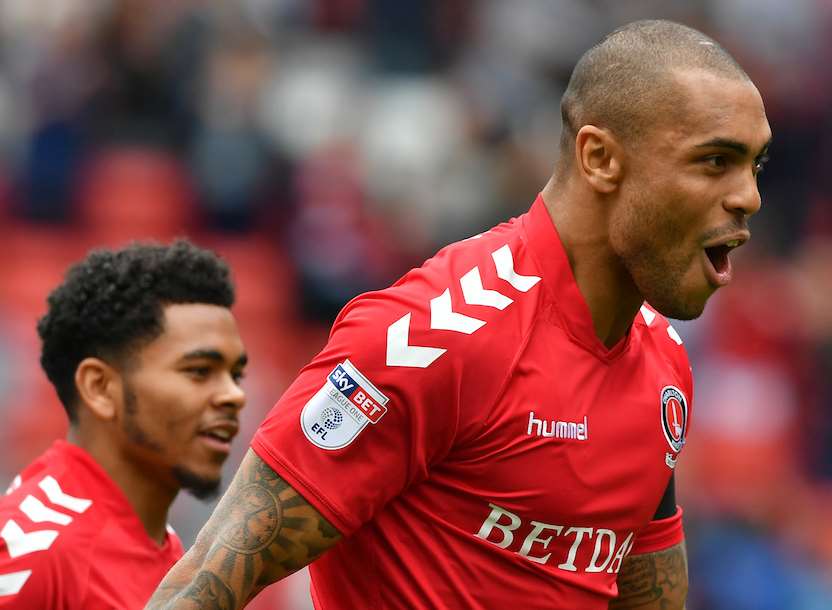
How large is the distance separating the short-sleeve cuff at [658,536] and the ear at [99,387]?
1.70 metres

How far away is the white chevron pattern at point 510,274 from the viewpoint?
344 cm

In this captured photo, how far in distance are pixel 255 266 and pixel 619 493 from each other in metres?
7.04

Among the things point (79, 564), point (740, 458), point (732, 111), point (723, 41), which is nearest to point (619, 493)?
point (732, 111)

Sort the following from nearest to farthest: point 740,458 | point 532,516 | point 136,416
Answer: point 532,516 < point 136,416 < point 740,458

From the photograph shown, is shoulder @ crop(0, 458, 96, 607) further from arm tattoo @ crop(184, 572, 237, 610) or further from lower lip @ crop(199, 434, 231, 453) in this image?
arm tattoo @ crop(184, 572, 237, 610)

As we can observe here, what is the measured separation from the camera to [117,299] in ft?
15.6

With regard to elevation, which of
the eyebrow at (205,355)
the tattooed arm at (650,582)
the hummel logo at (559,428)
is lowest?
the tattooed arm at (650,582)

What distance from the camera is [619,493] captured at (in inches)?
138

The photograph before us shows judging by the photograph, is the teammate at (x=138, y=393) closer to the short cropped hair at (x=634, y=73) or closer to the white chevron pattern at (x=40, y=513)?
the white chevron pattern at (x=40, y=513)

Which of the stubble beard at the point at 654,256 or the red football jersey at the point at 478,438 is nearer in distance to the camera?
the red football jersey at the point at 478,438

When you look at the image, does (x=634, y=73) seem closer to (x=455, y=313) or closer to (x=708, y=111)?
(x=708, y=111)

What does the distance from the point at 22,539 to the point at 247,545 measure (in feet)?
3.79

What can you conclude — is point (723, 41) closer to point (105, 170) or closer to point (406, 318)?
point (105, 170)

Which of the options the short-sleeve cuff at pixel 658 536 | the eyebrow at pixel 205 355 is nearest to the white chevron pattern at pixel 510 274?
the short-sleeve cuff at pixel 658 536
